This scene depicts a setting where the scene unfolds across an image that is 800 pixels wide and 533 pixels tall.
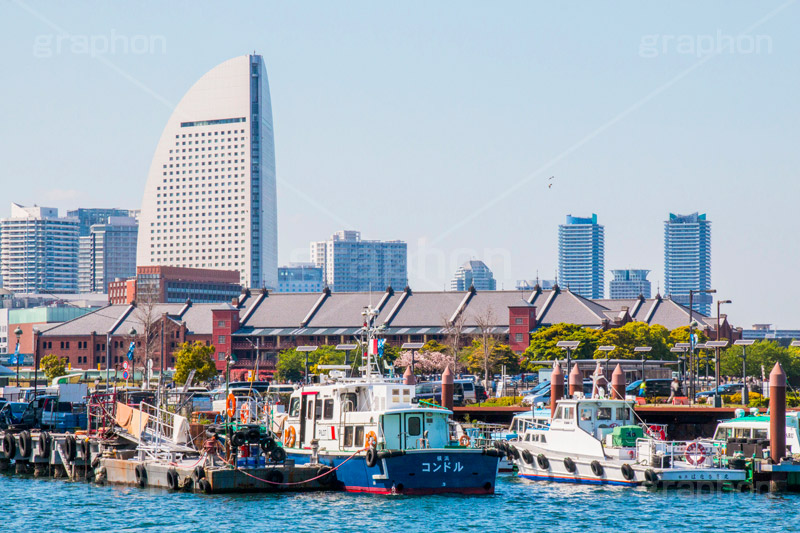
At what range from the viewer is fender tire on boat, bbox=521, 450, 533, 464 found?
5722 centimetres

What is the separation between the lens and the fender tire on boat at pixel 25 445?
204ft

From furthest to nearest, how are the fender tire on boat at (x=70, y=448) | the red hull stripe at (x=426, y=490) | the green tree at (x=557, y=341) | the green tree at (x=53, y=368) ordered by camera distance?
1. the green tree at (x=53, y=368)
2. the green tree at (x=557, y=341)
3. the fender tire on boat at (x=70, y=448)
4. the red hull stripe at (x=426, y=490)

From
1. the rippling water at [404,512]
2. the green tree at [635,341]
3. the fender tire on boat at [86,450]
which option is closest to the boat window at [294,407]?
the rippling water at [404,512]

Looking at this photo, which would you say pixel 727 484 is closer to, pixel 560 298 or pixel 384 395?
pixel 384 395

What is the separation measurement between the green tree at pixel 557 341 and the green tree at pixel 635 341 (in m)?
1.40

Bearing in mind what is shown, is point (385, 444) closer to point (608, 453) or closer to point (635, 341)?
point (608, 453)

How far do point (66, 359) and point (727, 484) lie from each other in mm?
128757

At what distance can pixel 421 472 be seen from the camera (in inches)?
1881

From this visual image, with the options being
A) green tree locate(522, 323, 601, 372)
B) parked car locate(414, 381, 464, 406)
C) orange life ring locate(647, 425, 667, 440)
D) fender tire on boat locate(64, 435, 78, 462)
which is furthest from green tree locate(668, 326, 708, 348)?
fender tire on boat locate(64, 435, 78, 462)

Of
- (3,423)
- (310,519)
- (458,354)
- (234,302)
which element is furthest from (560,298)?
(310,519)

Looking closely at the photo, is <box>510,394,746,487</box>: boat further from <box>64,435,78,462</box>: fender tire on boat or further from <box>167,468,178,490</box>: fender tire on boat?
<box>64,435,78,462</box>: fender tire on boat

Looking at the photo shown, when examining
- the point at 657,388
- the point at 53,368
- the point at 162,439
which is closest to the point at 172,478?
the point at 162,439

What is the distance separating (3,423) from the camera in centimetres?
7144

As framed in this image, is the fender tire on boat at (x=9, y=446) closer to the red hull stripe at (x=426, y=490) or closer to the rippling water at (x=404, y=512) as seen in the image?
the rippling water at (x=404, y=512)
